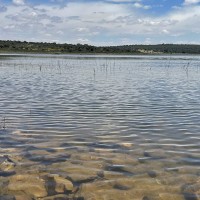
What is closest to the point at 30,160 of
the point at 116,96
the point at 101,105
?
the point at 101,105

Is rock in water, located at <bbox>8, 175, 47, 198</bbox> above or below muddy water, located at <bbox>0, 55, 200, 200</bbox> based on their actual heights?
below

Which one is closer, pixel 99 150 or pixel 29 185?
pixel 29 185

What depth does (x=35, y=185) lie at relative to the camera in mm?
8195

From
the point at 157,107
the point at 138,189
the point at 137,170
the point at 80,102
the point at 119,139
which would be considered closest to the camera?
the point at 138,189

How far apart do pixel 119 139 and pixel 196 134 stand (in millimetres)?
2612

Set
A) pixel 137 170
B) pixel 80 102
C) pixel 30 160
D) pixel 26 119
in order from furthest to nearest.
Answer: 1. pixel 80 102
2. pixel 26 119
3. pixel 30 160
4. pixel 137 170

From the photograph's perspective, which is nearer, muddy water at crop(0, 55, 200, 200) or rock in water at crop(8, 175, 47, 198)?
rock in water at crop(8, 175, 47, 198)

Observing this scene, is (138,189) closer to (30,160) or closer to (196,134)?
(30,160)

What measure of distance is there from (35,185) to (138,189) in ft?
7.02

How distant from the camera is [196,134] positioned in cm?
1283

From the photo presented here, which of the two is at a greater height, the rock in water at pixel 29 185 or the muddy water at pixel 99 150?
the muddy water at pixel 99 150

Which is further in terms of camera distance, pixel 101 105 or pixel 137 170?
pixel 101 105

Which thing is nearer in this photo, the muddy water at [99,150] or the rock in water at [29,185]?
the rock in water at [29,185]

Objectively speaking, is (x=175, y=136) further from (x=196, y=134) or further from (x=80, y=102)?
(x=80, y=102)
